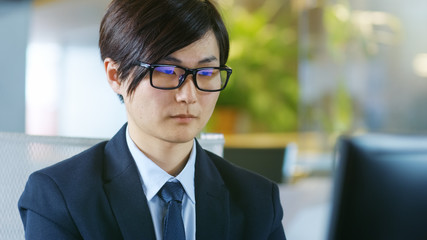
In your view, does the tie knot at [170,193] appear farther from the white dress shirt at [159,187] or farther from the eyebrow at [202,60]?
the eyebrow at [202,60]

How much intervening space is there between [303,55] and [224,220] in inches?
202

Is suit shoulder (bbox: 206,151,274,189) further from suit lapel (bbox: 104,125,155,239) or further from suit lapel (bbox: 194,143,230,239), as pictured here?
suit lapel (bbox: 104,125,155,239)

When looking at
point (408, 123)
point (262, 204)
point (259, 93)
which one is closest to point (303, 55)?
point (259, 93)

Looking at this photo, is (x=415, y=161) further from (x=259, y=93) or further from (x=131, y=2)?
(x=259, y=93)

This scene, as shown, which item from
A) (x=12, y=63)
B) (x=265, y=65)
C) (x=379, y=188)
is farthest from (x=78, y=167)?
(x=265, y=65)

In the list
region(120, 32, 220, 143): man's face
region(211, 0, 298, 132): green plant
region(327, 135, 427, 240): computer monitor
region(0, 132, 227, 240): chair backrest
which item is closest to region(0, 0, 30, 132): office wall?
region(0, 132, 227, 240): chair backrest

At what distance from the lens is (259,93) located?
5.61 m

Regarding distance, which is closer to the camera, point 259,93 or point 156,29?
point 156,29

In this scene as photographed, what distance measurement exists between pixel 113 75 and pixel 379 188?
0.47m

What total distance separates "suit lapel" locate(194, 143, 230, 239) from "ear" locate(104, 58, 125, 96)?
0.20 metres

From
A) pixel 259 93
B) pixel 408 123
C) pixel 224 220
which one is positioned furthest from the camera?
pixel 259 93

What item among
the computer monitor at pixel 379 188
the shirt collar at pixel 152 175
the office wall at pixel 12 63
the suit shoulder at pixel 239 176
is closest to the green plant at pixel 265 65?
the office wall at pixel 12 63

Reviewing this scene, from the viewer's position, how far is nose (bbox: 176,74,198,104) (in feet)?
2.84

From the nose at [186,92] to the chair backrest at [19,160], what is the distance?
0.28m
